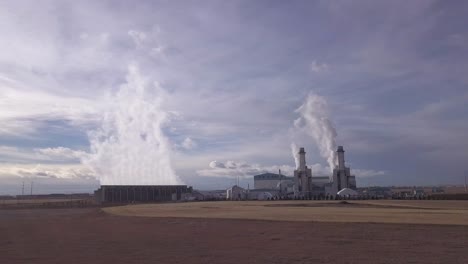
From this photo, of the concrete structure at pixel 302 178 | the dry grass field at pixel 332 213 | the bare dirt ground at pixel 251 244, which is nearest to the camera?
the bare dirt ground at pixel 251 244

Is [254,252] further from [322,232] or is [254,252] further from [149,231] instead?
[149,231]

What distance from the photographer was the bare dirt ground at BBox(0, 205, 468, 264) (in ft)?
69.0

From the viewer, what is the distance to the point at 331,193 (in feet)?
393

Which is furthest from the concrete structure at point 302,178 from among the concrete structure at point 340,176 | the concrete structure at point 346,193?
the concrete structure at point 346,193

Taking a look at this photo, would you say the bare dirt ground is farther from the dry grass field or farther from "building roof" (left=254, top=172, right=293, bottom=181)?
"building roof" (left=254, top=172, right=293, bottom=181)

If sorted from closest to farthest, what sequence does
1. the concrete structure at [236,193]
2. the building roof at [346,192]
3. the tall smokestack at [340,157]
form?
the building roof at [346,192] → the tall smokestack at [340,157] → the concrete structure at [236,193]

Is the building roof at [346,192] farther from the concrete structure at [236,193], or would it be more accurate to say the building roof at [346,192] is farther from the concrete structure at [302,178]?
the concrete structure at [236,193]

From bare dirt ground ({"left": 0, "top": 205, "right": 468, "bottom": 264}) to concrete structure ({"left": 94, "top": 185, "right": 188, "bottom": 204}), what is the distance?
85.3 m

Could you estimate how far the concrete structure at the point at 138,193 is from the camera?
118812 mm

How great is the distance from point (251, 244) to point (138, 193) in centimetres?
10131

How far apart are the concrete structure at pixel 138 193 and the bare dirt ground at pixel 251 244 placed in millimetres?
85290

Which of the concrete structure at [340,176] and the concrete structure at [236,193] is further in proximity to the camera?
the concrete structure at [236,193]

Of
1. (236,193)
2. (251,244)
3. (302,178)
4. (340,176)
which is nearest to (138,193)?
(236,193)

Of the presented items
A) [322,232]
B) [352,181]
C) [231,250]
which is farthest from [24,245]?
[352,181]
